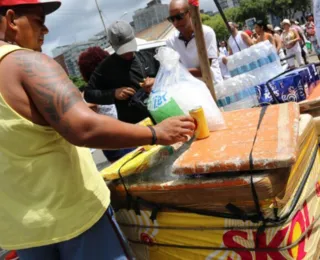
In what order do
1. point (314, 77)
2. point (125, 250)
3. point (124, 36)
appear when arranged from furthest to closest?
1. point (124, 36)
2. point (314, 77)
3. point (125, 250)

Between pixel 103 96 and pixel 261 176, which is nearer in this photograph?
pixel 261 176

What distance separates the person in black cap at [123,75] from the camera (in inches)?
110

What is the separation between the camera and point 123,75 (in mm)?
2924

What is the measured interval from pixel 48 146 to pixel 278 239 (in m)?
0.90

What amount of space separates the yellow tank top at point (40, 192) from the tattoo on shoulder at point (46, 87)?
104mm

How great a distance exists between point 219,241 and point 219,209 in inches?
5.7

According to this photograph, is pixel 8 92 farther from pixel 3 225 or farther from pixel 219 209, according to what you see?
pixel 219 209

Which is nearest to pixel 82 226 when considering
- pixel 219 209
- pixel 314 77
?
pixel 219 209

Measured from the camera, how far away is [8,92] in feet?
4.02

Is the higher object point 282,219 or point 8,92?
point 8,92

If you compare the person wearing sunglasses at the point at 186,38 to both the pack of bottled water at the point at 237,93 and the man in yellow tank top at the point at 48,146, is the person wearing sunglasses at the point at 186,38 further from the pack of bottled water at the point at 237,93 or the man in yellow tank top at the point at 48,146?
the man in yellow tank top at the point at 48,146

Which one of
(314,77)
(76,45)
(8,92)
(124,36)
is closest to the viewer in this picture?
(8,92)

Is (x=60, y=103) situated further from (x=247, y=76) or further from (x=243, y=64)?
(x=243, y=64)

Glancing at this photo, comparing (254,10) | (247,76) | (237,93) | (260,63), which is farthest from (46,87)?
(254,10)
